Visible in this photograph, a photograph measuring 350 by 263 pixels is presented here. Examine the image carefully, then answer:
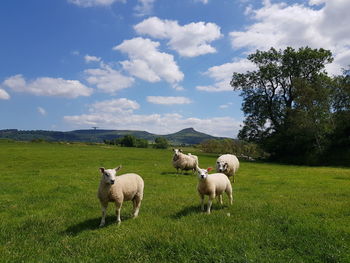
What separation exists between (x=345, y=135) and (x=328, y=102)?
667cm

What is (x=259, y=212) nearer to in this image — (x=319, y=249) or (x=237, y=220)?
(x=237, y=220)

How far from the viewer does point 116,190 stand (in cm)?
812

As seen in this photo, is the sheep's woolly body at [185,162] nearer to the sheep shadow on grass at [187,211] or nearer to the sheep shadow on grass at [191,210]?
the sheep shadow on grass at [191,210]

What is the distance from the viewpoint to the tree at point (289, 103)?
41.3m

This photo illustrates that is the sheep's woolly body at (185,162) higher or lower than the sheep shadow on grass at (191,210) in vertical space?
higher

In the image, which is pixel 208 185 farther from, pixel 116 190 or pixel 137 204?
pixel 116 190

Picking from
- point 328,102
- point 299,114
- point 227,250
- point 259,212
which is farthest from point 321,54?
point 227,250

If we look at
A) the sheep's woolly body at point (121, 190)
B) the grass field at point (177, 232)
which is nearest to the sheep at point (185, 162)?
the grass field at point (177, 232)

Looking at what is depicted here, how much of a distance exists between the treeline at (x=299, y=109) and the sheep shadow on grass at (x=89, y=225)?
3905cm

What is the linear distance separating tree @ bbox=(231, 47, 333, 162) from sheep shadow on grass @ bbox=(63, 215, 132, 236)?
128 feet

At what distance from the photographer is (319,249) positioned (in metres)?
6.01

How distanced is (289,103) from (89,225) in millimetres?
49333

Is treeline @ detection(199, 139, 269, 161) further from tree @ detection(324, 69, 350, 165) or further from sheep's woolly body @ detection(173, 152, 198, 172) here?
sheep's woolly body @ detection(173, 152, 198, 172)

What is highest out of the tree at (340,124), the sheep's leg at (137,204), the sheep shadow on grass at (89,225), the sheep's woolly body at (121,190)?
the tree at (340,124)
